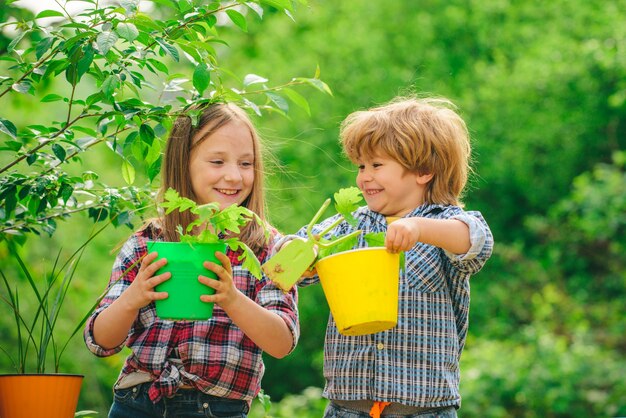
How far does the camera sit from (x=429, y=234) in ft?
6.55

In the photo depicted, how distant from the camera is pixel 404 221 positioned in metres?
1.93

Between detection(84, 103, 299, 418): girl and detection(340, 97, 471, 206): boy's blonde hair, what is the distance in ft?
1.03

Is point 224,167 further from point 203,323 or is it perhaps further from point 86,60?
point 86,60

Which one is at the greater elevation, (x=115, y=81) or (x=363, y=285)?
(x=115, y=81)

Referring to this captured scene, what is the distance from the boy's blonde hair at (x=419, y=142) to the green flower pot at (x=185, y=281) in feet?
1.91

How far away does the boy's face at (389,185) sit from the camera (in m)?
2.29

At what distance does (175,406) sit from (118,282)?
35cm

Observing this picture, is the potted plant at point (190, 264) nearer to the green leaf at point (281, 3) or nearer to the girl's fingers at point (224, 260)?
the girl's fingers at point (224, 260)

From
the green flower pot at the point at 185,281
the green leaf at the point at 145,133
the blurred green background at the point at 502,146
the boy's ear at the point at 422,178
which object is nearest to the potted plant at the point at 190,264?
the green flower pot at the point at 185,281

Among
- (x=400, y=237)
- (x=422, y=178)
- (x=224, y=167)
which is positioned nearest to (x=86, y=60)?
(x=224, y=167)

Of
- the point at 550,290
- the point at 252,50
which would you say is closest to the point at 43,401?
the point at 550,290

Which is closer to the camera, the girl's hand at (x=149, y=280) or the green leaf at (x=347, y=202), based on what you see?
the girl's hand at (x=149, y=280)

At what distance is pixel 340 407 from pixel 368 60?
29.9 feet

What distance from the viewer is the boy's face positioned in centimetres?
229
